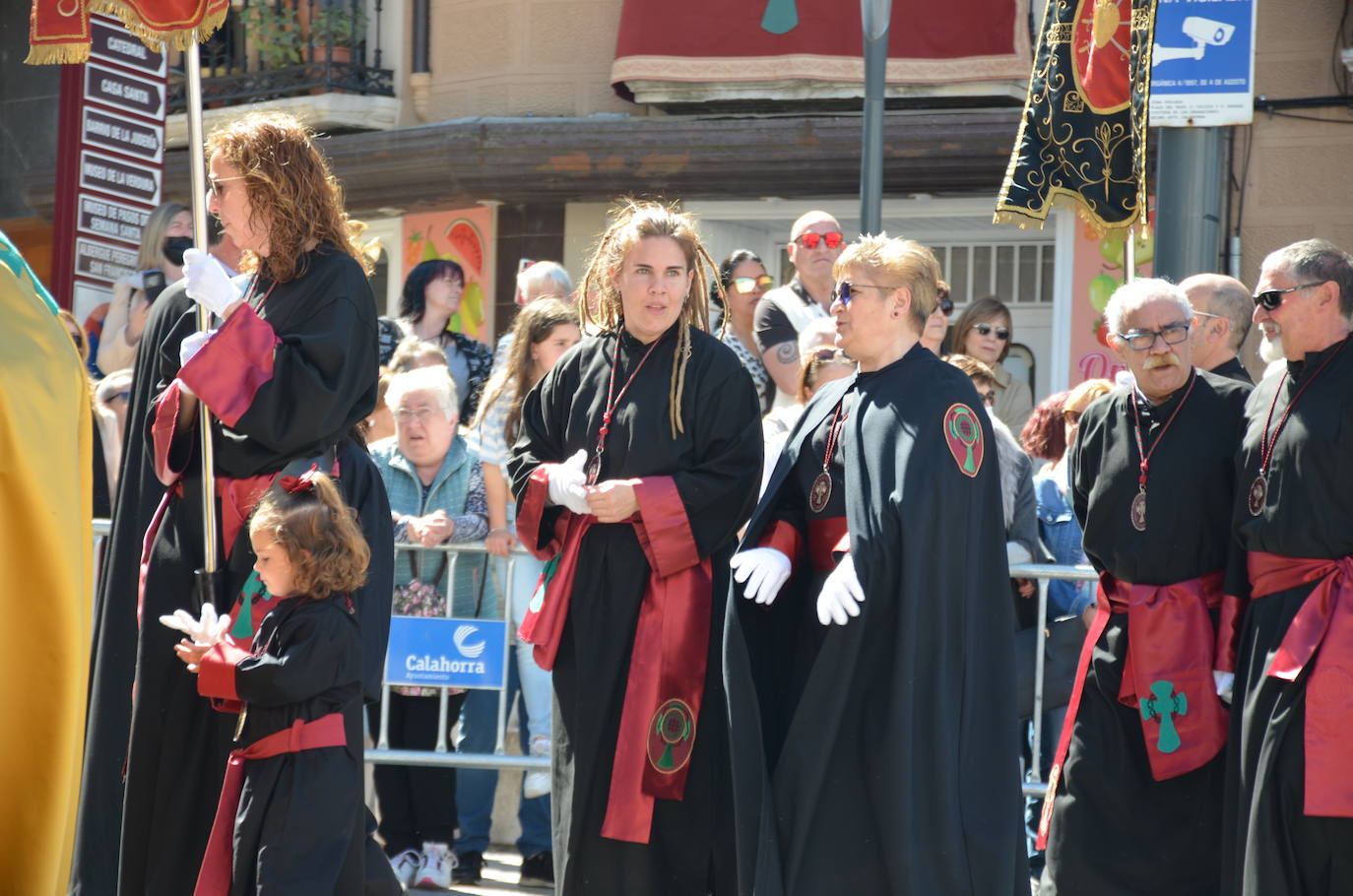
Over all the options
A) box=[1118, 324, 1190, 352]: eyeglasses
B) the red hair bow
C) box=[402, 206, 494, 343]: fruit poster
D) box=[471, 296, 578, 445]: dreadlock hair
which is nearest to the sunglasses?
box=[471, 296, 578, 445]: dreadlock hair

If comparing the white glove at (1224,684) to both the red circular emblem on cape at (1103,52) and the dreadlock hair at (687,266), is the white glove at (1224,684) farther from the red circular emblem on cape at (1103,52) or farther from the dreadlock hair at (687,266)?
the red circular emblem on cape at (1103,52)

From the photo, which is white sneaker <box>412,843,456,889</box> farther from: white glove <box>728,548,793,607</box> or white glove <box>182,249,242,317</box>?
white glove <box>182,249,242,317</box>

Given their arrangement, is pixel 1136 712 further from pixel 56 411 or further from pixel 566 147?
pixel 566 147

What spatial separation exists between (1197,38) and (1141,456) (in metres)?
2.51

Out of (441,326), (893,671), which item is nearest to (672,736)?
(893,671)

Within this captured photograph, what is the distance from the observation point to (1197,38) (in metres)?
6.82

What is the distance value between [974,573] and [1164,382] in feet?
3.39

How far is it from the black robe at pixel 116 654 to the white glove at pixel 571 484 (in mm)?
1013

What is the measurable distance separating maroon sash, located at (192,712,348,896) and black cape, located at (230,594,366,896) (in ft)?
0.05

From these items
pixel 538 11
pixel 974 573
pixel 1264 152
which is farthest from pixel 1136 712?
pixel 538 11

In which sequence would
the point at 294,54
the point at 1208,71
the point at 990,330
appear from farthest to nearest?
1. the point at 294,54
2. the point at 990,330
3. the point at 1208,71

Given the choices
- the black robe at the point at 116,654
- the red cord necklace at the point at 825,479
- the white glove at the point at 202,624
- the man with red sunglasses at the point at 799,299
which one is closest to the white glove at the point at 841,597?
the red cord necklace at the point at 825,479

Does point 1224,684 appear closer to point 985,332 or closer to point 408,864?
point 408,864

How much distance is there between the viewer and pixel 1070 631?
6.22m
